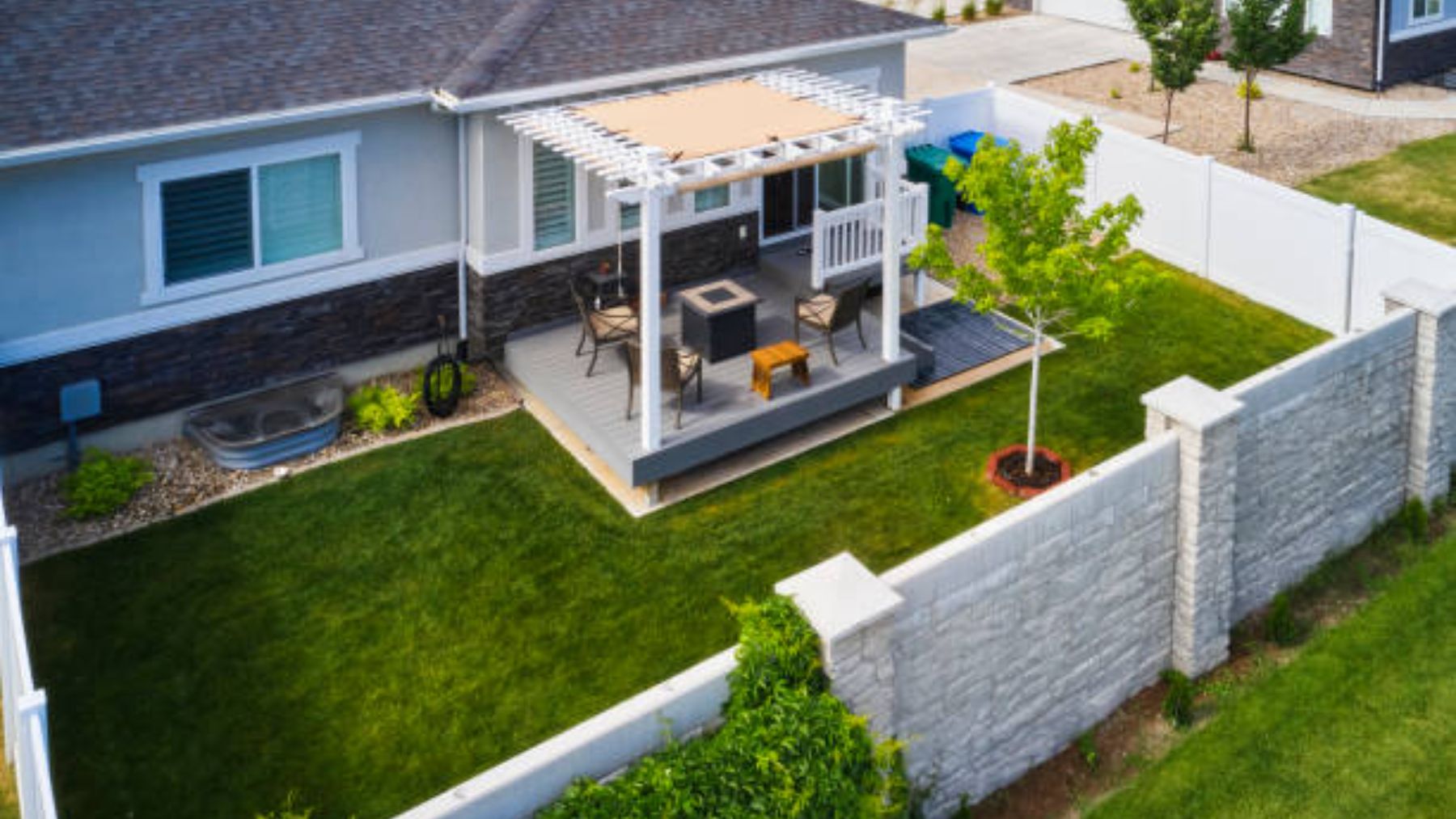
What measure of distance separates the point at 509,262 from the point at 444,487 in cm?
332

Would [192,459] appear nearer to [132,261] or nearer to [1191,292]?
[132,261]

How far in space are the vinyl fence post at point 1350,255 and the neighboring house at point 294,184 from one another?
7460mm

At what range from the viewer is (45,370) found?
1441 centimetres

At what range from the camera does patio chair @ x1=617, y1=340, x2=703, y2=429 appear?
14609 mm

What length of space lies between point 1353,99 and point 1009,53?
8.54m

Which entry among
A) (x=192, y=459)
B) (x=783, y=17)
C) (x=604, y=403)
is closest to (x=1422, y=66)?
(x=783, y=17)

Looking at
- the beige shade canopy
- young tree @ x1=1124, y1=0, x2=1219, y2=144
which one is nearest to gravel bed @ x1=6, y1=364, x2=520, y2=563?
the beige shade canopy

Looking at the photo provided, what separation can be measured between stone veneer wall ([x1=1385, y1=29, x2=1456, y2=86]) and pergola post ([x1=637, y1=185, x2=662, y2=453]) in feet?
78.4

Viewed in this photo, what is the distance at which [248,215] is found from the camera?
15180 millimetres

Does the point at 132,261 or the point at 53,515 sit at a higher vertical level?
the point at 132,261

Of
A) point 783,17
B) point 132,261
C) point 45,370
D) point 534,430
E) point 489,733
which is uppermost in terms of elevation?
point 783,17

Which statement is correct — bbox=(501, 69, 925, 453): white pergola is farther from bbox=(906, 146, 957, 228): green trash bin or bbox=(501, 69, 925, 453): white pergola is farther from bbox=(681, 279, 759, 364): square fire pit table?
bbox=(906, 146, 957, 228): green trash bin

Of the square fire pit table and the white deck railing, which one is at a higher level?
the white deck railing

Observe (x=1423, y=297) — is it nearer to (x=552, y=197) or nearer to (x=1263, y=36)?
(x=552, y=197)
